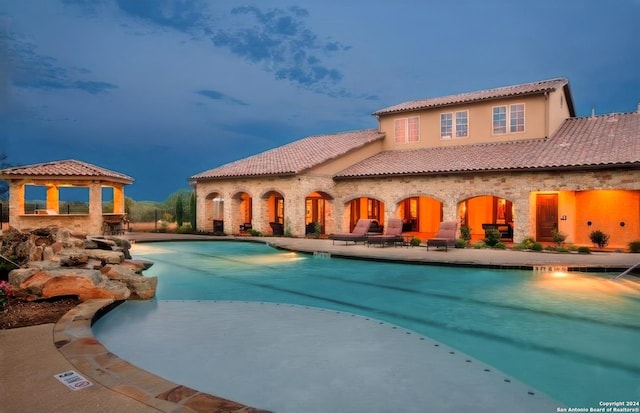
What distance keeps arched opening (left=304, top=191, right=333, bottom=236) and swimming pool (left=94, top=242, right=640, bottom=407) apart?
8652 millimetres

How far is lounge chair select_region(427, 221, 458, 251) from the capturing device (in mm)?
15800

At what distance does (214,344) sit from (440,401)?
306cm

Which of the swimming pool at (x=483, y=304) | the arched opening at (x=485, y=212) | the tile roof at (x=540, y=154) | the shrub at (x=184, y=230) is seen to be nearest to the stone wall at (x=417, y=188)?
the tile roof at (x=540, y=154)

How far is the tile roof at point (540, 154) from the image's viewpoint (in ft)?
56.7

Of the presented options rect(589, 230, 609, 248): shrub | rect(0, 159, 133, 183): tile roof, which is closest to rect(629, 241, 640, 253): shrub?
rect(589, 230, 609, 248): shrub

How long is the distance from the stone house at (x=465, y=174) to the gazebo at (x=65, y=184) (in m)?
5.61

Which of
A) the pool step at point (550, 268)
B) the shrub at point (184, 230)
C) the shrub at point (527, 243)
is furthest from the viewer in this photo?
the shrub at point (184, 230)

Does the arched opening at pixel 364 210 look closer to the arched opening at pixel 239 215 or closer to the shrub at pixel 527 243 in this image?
the arched opening at pixel 239 215

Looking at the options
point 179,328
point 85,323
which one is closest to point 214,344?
point 179,328

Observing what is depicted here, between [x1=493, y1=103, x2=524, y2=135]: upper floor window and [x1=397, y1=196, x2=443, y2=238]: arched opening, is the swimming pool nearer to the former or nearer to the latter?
[x1=493, y1=103, x2=524, y2=135]: upper floor window

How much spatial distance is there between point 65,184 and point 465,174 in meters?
20.1

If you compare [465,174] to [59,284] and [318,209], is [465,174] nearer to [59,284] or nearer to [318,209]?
[318,209]

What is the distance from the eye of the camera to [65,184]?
23.4 metres

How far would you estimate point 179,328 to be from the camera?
6.79 m
